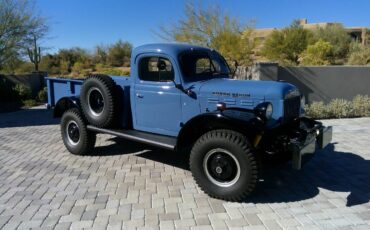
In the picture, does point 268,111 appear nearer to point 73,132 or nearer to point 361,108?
point 73,132

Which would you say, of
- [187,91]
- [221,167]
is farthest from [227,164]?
[187,91]

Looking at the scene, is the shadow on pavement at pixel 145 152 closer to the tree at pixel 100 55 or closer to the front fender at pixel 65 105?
the front fender at pixel 65 105

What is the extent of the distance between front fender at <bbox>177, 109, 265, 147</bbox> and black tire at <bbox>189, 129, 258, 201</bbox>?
0.12 meters

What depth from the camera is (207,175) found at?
460 cm

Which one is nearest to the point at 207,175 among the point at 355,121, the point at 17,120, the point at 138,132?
the point at 138,132

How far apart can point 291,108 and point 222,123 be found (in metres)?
1.14

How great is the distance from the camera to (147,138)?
5402 millimetres

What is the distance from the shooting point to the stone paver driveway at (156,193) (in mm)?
3936

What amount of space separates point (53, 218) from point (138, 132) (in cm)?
208

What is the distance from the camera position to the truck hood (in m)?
4.76

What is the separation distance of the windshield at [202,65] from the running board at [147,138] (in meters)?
0.96

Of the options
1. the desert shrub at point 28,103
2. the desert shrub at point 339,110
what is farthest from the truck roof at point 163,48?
the desert shrub at point 28,103

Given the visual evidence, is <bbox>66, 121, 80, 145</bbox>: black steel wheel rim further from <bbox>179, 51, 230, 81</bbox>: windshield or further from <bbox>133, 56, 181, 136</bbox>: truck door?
<bbox>179, 51, 230, 81</bbox>: windshield

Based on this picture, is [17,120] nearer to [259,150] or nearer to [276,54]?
[259,150]
